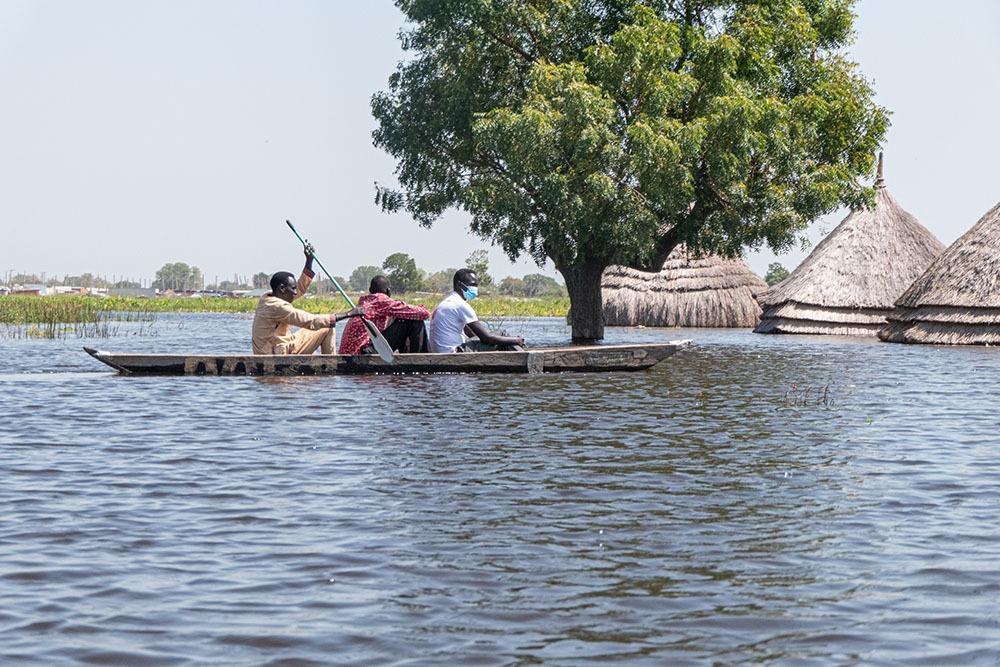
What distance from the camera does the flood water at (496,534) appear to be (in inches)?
183

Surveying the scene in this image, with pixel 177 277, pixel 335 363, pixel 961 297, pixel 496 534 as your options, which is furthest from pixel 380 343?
pixel 177 277

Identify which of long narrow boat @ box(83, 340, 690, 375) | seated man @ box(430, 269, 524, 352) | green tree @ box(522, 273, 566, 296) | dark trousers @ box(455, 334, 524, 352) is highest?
green tree @ box(522, 273, 566, 296)

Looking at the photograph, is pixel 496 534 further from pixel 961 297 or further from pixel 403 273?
pixel 403 273

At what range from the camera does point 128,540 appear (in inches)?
246

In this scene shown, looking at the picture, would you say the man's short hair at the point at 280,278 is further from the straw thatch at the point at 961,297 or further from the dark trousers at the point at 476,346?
the straw thatch at the point at 961,297

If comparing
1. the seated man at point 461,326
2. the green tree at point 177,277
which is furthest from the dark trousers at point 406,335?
the green tree at point 177,277

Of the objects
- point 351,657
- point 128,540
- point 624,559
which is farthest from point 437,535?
point 351,657

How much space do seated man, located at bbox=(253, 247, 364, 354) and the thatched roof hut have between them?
21196mm

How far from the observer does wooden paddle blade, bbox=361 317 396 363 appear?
15.9 meters

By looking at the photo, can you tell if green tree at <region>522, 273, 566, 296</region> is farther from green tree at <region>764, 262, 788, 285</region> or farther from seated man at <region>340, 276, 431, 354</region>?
seated man at <region>340, 276, 431, 354</region>

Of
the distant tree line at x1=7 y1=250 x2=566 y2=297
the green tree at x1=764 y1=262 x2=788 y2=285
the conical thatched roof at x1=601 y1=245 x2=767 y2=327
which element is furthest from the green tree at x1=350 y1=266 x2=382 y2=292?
the conical thatched roof at x1=601 y1=245 x2=767 y2=327

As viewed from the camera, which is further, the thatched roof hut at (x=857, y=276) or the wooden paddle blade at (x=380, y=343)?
the thatched roof hut at (x=857, y=276)

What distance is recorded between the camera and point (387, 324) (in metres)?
16.6

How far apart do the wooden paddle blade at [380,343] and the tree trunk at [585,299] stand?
13.3 meters
